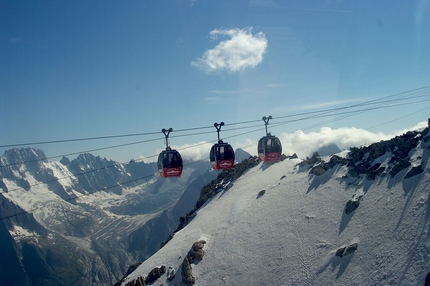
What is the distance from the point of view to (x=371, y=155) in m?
46.6

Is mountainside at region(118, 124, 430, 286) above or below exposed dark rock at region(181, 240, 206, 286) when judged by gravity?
above

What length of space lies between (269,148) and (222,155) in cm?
780

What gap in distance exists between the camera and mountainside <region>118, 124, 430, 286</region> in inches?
1077

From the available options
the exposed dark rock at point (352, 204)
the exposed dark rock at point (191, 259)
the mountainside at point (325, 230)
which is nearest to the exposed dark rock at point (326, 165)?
the mountainside at point (325, 230)

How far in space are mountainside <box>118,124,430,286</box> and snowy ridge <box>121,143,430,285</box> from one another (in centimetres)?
10

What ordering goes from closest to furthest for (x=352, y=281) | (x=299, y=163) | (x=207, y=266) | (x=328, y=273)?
Result: (x=352, y=281), (x=328, y=273), (x=207, y=266), (x=299, y=163)

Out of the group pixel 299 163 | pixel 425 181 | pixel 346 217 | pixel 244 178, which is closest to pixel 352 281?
pixel 346 217

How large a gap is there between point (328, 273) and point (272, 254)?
800cm

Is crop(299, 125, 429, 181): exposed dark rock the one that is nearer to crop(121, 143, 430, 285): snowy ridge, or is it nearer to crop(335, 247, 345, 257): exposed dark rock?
crop(121, 143, 430, 285): snowy ridge

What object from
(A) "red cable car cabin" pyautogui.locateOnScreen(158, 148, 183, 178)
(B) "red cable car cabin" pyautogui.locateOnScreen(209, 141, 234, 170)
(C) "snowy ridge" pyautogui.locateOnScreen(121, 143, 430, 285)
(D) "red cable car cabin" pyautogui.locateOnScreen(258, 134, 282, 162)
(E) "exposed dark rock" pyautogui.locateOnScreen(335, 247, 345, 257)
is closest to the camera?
(C) "snowy ridge" pyautogui.locateOnScreen(121, 143, 430, 285)

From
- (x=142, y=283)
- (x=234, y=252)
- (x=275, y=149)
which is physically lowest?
(x=142, y=283)

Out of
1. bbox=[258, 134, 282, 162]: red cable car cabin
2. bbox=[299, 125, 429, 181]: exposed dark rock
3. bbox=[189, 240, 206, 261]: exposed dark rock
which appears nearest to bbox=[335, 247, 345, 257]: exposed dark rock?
bbox=[299, 125, 429, 181]: exposed dark rock

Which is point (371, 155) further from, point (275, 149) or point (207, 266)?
point (207, 266)

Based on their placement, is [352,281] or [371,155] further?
[371,155]
